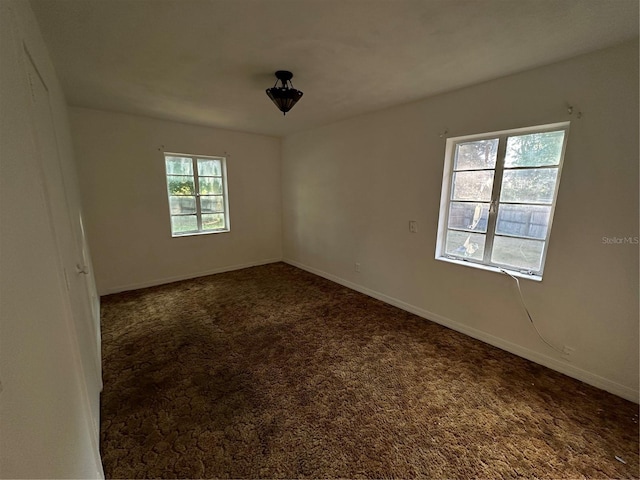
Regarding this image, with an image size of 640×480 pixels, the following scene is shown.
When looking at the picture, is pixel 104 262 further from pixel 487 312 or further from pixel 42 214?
pixel 487 312

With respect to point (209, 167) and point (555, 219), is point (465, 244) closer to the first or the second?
point (555, 219)

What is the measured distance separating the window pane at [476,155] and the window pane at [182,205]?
12.7 ft

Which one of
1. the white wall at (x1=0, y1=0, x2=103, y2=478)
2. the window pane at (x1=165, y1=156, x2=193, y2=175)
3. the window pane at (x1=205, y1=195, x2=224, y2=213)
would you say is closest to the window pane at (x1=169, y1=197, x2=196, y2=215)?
the window pane at (x1=205, y1=195, x2=224, y2=213)

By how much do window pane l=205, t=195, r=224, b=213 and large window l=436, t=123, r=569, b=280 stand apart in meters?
3.58

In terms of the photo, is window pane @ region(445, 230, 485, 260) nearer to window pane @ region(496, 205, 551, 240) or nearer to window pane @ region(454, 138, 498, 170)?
window pane @ region(496, 205, 551, 240)

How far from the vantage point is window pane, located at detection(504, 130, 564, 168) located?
2.18 meters

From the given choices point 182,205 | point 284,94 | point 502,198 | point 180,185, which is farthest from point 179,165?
point 502,198

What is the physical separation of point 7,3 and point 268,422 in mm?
2312

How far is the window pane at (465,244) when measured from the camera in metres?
2.72

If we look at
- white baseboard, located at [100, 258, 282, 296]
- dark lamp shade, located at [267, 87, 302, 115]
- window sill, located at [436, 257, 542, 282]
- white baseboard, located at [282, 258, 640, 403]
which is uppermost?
dark lamp shade, located at [267, 87, 302, 115]

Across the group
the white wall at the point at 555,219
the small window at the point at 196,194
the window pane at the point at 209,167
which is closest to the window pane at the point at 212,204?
the small window at the point at 196,194

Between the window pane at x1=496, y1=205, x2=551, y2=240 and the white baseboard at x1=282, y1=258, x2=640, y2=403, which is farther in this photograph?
the window pane at x1=496, y1=205, x2=551, y2=240

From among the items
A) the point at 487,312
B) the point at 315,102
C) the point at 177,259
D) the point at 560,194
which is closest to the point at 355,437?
the point at 487,312

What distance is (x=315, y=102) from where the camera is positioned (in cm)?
301
